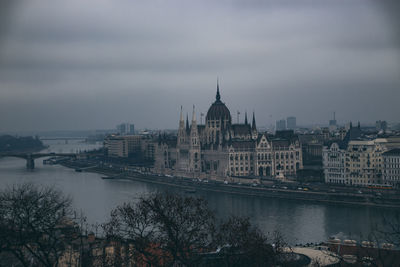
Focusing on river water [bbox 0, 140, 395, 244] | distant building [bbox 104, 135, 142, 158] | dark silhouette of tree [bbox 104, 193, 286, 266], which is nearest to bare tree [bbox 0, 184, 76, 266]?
dark silhouette of tree [bbox 104, 193, 286, 266]

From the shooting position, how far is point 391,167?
2820cm

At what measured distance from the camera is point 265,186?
3136cm

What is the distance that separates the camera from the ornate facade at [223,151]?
36.9m

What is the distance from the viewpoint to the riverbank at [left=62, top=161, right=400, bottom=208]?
82.8 feet

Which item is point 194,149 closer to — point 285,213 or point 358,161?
point 358,161

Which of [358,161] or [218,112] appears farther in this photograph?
[218,112]

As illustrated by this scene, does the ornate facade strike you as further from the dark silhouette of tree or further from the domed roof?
the dark silhouette of tree

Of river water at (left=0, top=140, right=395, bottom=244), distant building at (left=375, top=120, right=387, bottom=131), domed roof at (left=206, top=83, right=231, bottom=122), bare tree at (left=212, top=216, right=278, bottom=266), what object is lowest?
river water at (left=0, top=140, right=395, bottom=244)

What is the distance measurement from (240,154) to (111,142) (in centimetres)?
2889

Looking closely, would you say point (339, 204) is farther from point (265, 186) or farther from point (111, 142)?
point (111, 142)

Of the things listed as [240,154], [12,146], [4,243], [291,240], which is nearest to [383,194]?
[291,240]

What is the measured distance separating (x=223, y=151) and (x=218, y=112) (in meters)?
5.61

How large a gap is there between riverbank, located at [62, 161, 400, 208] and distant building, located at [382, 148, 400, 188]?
2.78 meters

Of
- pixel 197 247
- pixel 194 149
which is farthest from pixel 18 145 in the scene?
pixel 197 247
